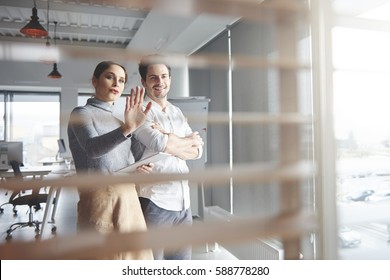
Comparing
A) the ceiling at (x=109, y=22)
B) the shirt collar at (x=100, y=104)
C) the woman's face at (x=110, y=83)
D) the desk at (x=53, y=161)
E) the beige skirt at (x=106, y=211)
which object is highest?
the ceiling at (x=109, y=22)

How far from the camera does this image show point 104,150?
2.78 ft

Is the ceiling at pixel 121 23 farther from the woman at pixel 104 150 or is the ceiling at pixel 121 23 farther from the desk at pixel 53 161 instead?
the woman at pixel 104 150

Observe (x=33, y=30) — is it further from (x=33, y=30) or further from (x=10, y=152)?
(x=10, y=152)

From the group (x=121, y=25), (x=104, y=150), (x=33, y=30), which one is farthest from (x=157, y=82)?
(x=121, y=25)

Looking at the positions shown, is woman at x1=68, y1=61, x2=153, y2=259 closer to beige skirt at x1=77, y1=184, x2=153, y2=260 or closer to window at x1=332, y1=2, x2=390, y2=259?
beige skirt at x1=77, y1=184, x2=153, y2=260

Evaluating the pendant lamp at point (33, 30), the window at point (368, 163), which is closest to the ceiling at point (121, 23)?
the pendant lamp at point (33, 30)

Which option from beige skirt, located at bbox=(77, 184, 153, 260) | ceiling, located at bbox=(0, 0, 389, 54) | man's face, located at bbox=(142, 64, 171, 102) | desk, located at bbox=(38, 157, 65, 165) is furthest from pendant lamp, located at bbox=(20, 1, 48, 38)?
beige skirt, located at bbox=(77, 184, 153, 260)

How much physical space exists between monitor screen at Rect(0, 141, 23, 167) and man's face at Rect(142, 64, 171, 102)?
10.2 ft

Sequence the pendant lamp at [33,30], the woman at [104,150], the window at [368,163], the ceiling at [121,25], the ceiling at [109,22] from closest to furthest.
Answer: the ceiling at [121,25] → the woman at [104,150] → the window at [368,163] → the pendant lamp at [33,30] → the ceiling at [109,22]

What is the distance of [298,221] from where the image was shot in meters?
0.52

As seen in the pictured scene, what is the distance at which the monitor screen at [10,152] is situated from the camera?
3.56m

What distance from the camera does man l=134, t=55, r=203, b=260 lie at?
96cm

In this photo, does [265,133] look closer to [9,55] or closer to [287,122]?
[287,122]

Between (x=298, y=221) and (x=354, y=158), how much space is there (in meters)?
1.40
